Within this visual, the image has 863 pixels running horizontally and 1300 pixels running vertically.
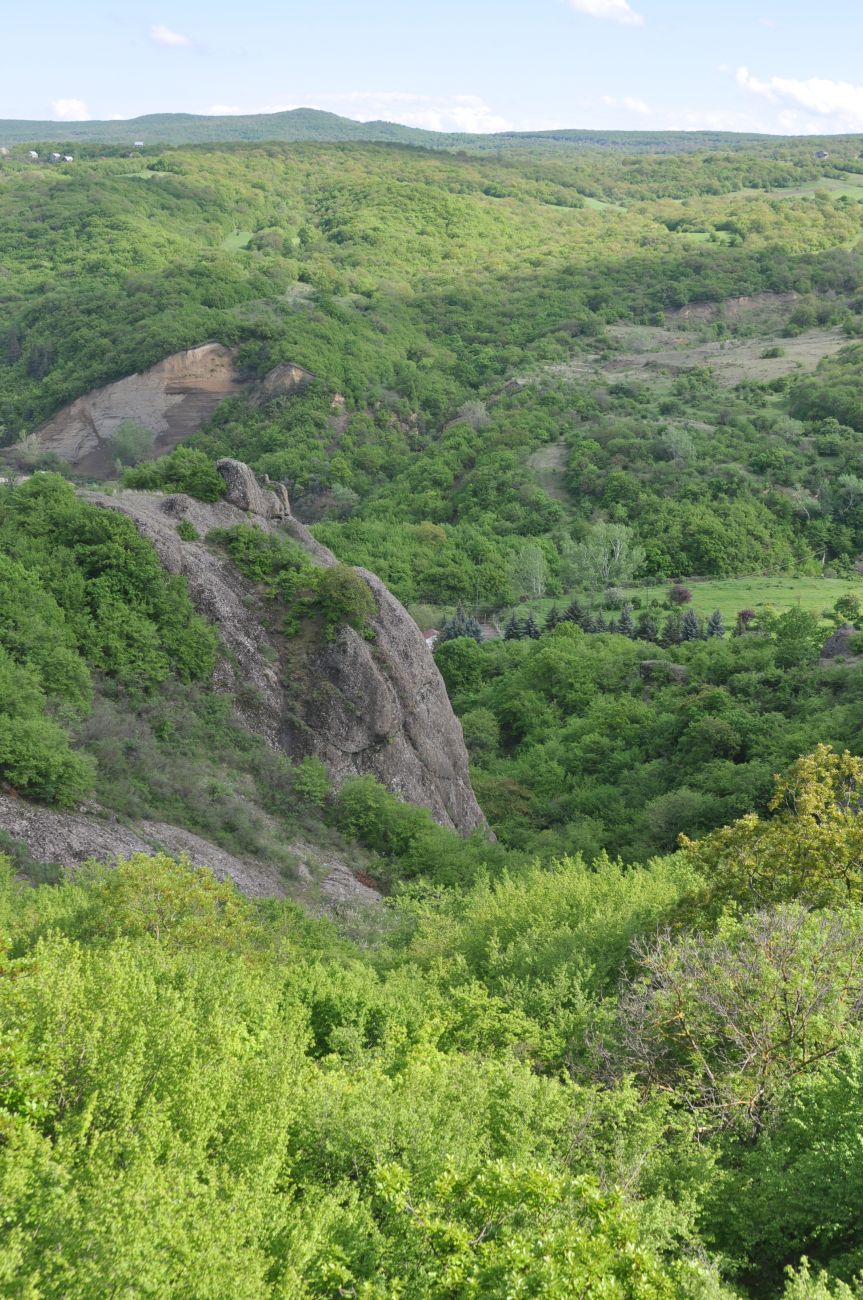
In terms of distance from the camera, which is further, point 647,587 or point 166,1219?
point 647,587

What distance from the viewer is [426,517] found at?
360 ft

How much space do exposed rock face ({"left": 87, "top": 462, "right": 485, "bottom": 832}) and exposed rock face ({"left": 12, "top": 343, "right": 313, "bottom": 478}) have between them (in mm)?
76474

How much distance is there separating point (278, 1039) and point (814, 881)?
1128 cm

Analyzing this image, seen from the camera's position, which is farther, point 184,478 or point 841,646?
point 841,646

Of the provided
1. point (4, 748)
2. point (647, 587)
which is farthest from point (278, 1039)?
point (647, 587)

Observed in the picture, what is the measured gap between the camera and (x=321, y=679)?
133 feet

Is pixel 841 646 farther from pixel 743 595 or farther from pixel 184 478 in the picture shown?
pixel 184 478

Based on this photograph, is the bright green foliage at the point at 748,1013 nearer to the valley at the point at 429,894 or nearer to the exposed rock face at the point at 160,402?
the valley at the point at 429,894

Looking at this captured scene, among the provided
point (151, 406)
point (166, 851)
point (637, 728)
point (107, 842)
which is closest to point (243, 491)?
point (166, 851)

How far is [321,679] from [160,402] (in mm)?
92887

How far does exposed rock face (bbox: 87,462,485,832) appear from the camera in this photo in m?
39.2

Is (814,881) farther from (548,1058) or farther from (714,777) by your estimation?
(714,777)

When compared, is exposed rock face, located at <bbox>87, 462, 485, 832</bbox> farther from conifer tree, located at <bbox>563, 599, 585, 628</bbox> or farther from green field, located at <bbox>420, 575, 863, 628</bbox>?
green field, located at <bbox>420, 575, 863, 628</bbox>

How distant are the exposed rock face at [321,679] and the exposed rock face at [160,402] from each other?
76.5 meters
